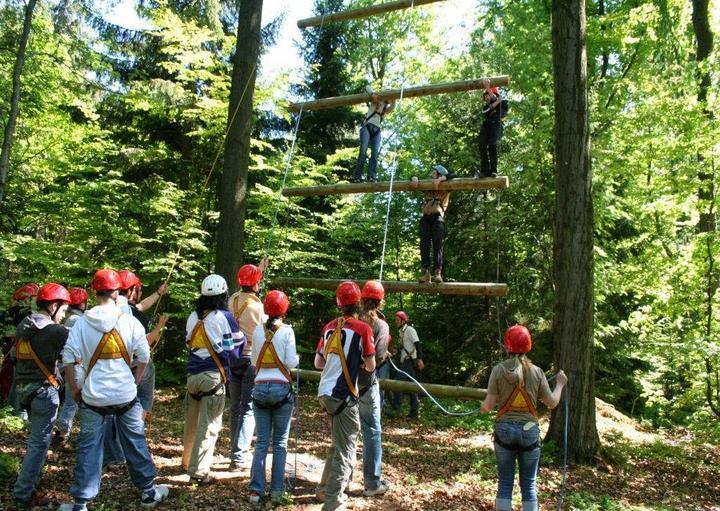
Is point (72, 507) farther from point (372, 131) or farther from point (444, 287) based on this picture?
point (372, 131)

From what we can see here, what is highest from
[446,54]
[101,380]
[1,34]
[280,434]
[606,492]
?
[446,54]

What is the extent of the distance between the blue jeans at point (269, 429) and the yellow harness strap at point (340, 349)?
577 mm

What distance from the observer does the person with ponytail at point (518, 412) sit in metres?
3.96

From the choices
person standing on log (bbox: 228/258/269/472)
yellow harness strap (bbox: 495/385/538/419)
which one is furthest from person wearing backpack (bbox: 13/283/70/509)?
yellow harness strap (bbox: 495/385/538/419)

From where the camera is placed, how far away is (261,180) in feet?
43.9

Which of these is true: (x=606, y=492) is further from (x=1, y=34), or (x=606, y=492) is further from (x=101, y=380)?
(x=1, y=34)

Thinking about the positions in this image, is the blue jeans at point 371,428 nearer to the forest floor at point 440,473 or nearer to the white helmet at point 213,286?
the forest floor at point 440,473

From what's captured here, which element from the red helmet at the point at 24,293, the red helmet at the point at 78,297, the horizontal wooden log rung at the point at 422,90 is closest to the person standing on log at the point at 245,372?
the red helmet at the point at 78,297

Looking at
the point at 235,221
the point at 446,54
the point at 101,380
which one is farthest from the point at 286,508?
the point at 446,54

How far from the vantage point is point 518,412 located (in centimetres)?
397

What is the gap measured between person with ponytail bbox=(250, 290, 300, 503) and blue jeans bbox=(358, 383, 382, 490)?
68 cm

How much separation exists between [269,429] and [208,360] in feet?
2.70

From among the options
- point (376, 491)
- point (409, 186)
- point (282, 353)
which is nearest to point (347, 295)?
point (282, 353)

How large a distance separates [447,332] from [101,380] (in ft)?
32.9
